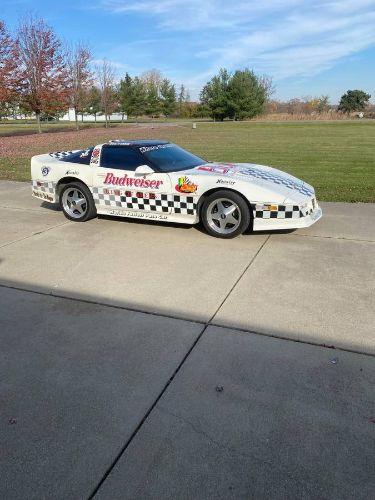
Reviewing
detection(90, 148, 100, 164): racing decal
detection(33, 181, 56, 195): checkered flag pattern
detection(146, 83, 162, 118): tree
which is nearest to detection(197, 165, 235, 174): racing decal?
detection(90, 148, 100, 164): racing decal

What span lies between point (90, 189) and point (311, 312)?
3.84 metres

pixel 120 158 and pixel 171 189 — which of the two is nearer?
pixel 171 189

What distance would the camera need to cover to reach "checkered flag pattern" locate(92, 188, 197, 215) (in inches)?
212

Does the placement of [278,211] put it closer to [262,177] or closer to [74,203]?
[262,177]

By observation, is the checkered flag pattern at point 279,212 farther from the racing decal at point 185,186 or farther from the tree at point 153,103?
the tree at point 153,103

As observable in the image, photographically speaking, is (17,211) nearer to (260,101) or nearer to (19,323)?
(19,323)

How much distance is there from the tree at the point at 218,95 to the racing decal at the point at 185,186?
212ft

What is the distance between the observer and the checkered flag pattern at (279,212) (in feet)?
16.2

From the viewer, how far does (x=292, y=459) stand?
6.58 ft

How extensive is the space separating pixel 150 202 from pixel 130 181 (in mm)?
412

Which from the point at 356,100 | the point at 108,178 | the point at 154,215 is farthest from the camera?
the point at 356,100

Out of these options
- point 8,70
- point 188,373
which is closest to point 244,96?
point 8,70

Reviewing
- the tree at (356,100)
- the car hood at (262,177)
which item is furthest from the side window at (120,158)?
the tree at (356,100)

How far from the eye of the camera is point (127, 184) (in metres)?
5.67
